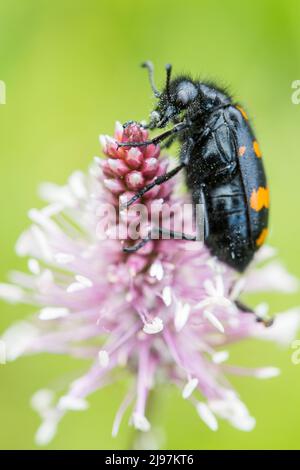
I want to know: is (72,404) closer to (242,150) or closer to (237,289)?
(237,289)

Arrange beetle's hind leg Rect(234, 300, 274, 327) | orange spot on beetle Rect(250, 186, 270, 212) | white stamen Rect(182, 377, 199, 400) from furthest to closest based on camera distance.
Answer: beetle's hind leg Rect(234, 300, 274, 327), orange spot on beetle Rect(250, 186, 270, 212), white stamen Rect(182, 377, 199, 400)

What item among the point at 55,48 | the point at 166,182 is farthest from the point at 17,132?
the point at 166,182

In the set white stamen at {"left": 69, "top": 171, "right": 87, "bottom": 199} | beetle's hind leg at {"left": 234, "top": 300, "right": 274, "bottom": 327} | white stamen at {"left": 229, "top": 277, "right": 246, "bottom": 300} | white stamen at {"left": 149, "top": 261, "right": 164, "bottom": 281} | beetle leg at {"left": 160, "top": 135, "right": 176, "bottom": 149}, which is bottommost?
beetle's hind leg at {"left": 234, "top": 300, "right": 274, "bottom": 327}

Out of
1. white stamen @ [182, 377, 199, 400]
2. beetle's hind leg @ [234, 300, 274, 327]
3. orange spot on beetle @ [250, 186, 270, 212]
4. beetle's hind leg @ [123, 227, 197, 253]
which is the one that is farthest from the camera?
beetle's hind leg @ [234, 300, 274, 327]

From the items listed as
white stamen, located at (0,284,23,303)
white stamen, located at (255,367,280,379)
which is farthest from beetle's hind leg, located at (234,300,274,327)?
white stamen, located at (0,284,23,303)

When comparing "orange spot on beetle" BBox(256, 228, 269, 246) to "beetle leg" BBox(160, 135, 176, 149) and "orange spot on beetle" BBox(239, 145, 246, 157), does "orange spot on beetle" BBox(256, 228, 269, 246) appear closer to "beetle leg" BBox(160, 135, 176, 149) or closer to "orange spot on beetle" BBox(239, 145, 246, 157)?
"orange spot on beetle" BBox(239, 145, 246, 157)

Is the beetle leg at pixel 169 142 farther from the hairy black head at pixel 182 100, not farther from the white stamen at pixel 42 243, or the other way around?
the white stamen at pixel 42 243
